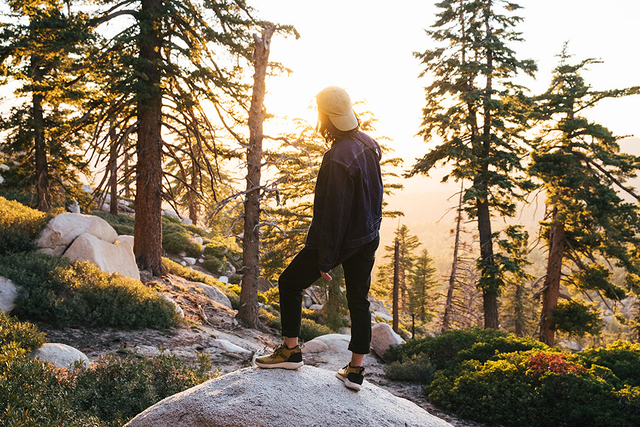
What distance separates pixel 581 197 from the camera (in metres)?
16.9

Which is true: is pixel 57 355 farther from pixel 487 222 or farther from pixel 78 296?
pixel 487 222

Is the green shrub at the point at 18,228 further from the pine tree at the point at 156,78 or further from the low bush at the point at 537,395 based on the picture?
the low bush at the point at 537,395

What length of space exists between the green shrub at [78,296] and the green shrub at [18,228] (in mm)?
996

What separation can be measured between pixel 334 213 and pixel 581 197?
17844 mm

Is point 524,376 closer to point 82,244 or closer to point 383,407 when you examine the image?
point 383,407

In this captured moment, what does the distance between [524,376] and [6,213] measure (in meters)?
12.1

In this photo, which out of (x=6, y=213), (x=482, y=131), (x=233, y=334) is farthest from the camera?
(x=482, y=131)

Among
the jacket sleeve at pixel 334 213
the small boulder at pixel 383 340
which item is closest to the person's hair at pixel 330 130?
the jacket sleeve at pixel 334 213

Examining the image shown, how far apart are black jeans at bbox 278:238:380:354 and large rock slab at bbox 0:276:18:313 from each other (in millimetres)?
6128

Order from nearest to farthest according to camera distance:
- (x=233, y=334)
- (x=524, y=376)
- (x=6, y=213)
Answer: (x=524, y=376) < (x=6, y=213) < (x=233, y=334)

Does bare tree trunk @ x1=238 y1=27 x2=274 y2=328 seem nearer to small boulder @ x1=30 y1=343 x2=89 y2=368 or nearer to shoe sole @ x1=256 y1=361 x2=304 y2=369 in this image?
small boulder @ x1=30 y1=343 x2=89 y2=368

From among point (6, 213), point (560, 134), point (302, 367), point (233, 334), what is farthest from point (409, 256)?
point (302, 367)

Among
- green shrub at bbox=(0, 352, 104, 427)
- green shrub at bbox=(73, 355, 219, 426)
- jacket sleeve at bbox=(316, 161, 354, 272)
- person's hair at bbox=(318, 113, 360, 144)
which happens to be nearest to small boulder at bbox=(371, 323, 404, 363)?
green shrub at bbox=(73, 355, 219, 426)

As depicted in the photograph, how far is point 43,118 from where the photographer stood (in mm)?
15516
